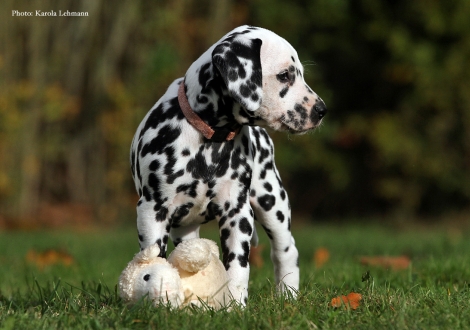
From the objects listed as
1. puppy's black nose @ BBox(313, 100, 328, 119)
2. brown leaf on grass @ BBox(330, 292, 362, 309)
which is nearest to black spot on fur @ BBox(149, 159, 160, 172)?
puppy's black nose @ BBox(313, 100, 328, 119)

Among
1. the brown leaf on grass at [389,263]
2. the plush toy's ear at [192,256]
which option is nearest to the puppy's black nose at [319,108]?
the plush toy's ear at [192,256]

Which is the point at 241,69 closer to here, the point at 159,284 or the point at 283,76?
the point at 283,76

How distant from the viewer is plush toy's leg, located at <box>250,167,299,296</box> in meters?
4.58

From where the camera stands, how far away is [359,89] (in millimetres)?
14039

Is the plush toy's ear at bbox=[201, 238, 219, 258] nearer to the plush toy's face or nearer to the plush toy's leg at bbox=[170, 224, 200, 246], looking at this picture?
the plush toy's face

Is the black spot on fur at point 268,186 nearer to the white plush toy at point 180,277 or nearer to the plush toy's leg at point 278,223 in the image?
the plush toy's leg at point 278,223

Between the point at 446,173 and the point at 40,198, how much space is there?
7325 mm

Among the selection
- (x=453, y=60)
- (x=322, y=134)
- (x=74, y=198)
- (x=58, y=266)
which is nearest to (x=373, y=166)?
(x=322, y=134)

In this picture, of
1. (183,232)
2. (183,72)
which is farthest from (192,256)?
(183,72)

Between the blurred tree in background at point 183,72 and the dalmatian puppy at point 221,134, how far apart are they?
8046 mm

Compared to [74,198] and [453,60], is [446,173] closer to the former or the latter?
[453,60]

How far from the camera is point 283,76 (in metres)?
4.13

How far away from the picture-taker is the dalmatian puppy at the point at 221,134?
3980 millimetres

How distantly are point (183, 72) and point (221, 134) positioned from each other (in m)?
8.90
